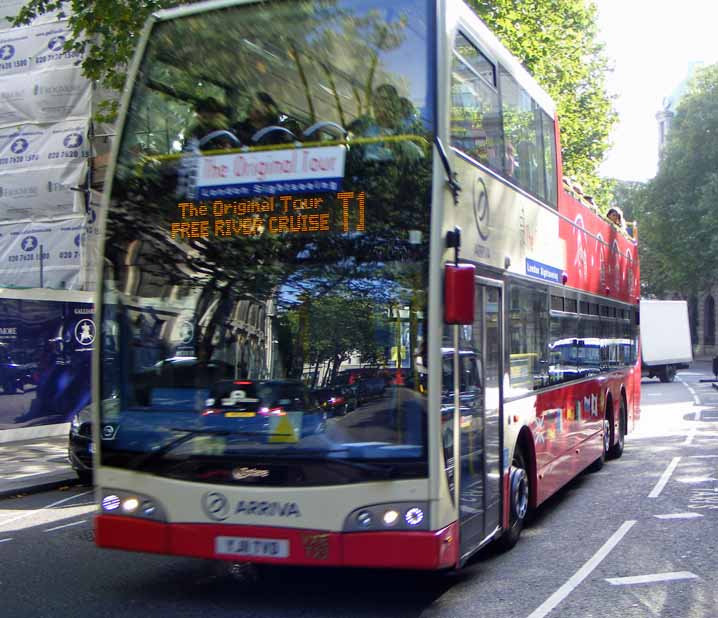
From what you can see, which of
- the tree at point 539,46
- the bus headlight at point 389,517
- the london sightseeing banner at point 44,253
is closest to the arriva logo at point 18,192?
the london sightseeing banner at point 44,253

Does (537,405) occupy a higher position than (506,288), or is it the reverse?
(506,288)

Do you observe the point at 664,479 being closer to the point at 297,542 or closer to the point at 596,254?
the point at 596,254

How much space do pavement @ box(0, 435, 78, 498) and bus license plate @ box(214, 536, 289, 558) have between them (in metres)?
6.54

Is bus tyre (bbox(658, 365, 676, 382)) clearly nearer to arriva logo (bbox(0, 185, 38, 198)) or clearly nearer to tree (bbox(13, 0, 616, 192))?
tree (bbox(13, 0, 616, 192))

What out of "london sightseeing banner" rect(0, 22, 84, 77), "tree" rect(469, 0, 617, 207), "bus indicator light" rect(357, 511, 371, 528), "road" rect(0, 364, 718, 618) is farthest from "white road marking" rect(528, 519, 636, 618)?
"london sightseeing banner" rect(0, 22, 84, 77)

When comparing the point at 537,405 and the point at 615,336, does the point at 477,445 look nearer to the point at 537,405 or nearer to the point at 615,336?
the point at 537,405

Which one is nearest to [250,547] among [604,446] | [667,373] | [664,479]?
[664,479]

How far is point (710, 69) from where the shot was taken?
54.8 meters

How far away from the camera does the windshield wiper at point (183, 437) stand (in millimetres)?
6164

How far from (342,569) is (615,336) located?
8.06 meters

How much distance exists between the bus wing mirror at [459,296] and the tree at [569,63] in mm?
14700

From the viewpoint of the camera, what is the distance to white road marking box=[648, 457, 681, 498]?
11.5 m

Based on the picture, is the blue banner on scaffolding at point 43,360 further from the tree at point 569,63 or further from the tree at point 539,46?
the tree at point 569,63

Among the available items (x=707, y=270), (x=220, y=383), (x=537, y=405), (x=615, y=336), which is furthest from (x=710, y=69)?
(x=220, y=383)
